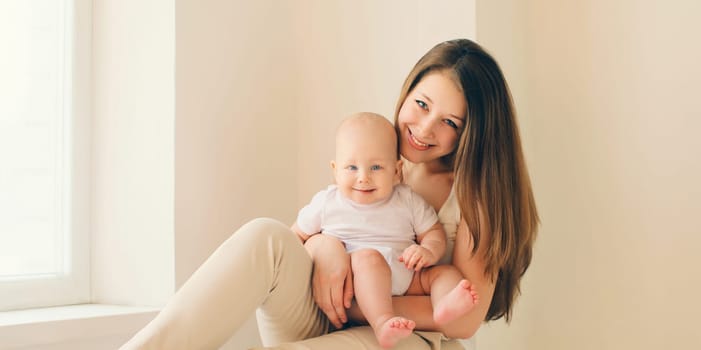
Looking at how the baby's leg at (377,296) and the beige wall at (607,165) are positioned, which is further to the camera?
the beige wall at (607,165)

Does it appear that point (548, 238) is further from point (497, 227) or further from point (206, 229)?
point (206, 229)

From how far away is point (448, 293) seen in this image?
1.56 m

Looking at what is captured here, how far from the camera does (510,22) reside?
2242 mm

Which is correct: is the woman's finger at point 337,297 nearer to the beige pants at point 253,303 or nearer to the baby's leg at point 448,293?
the beige pants at point 253,303

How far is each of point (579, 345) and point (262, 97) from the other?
1.18m

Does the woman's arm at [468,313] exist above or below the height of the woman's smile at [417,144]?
below

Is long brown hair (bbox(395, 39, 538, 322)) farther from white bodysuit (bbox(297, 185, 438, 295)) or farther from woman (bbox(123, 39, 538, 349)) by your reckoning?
white bodysuit (bbox(297, 185, 438, 295))

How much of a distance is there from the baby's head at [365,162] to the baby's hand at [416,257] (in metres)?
0.16

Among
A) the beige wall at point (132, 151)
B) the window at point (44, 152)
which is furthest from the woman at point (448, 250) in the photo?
the window at point (44, 152)

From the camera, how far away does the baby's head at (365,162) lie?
1680mm

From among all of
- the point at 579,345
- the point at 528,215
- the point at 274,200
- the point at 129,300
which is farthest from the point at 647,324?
the point at 129,300

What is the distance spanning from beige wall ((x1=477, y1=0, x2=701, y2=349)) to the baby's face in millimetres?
612

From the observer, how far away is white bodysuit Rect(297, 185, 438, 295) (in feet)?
5.55

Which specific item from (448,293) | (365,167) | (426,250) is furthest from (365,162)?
(448,293)
